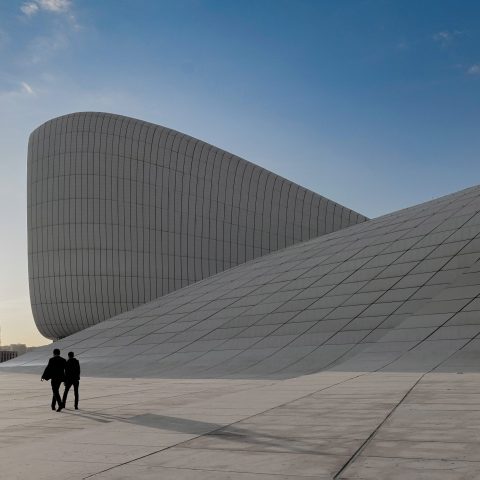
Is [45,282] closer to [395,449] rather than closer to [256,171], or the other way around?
[256,171]

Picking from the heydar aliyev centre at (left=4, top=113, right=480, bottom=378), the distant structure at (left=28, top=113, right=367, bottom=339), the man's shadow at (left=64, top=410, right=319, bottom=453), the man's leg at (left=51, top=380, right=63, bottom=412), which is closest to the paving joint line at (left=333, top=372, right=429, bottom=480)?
the man's shadow at (left=64, top=410, right=319, bottom=453)

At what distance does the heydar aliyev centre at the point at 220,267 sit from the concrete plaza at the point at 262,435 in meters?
7.44

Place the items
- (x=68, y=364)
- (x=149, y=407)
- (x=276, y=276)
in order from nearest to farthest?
(x=149, y=407) → (x=68, y=364) → (x=276, y=276)

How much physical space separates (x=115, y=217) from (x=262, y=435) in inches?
1624

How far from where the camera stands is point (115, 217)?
1884 inches

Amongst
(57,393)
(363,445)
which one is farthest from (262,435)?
(57,393)

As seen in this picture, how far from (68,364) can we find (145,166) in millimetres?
36309

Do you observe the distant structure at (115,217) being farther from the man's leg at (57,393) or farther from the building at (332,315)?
the man's leg at (57,393)

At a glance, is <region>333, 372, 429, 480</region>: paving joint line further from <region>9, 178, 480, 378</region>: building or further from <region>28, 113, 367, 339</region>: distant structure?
<region>28, 113, 367, 339</region>: distant structure

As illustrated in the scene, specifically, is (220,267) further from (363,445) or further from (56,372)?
(363,445)

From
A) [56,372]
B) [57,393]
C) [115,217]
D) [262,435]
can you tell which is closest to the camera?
[262,435]

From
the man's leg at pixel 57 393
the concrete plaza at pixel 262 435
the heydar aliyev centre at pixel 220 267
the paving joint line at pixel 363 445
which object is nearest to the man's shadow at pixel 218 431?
the concrete plaza at pixel 262 435

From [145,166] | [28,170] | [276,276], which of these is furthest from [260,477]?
[28,170]

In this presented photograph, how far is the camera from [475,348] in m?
19.3
